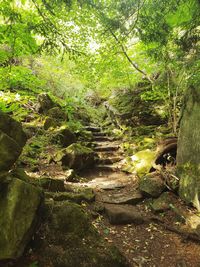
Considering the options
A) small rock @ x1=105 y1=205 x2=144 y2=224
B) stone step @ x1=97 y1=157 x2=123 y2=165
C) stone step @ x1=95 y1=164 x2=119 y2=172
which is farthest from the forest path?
stone step @ x1=97 y1=157 x2=123 y2=165

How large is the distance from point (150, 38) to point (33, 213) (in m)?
4.17

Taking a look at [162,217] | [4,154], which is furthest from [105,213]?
[4,154]

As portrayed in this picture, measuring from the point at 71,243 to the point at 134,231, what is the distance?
1.92 m

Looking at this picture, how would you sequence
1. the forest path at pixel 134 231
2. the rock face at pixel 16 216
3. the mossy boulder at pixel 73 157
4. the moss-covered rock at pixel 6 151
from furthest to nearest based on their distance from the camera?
the mossy boulder at pixel 73 157 < the forest path at pixel 134 231 < the moss-covered rock at pixel 6 151 < the rock face at pixel 16 216

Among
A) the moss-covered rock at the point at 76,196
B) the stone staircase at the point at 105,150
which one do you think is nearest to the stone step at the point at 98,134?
the stone staircase at the point at 105,150

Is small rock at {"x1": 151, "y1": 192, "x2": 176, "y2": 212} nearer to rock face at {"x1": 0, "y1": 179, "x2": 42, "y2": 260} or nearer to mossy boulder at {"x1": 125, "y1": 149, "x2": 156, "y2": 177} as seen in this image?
mossy boulder at {"x1": 125, "y1": 149, "x2": 156, "y2": 177}

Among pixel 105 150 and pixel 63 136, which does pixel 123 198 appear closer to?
pixel 63 136

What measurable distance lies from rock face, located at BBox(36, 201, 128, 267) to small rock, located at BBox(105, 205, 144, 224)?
126 cm

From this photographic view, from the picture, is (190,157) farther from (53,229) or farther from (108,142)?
(108,142)

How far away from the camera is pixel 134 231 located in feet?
15.6

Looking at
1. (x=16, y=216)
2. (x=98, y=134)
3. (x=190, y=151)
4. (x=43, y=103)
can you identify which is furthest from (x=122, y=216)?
(x=98, y=134)

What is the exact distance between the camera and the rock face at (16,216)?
2.65 m

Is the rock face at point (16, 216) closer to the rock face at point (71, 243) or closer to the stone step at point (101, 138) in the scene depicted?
the rock face at point (71, 243)

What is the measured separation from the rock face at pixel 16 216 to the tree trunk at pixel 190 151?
3.93m
